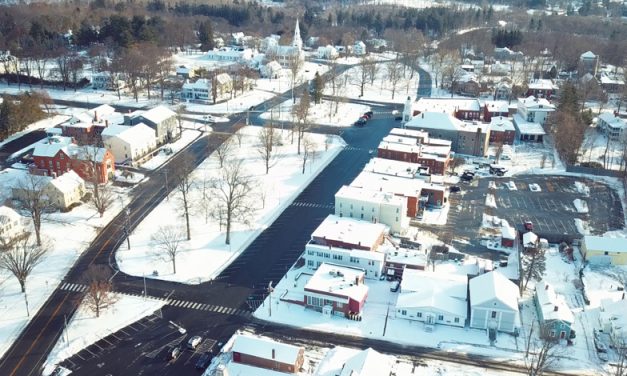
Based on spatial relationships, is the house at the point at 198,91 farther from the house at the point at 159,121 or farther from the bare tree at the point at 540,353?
the bare tree at the point at 540,353

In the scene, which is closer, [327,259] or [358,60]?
[327,259]

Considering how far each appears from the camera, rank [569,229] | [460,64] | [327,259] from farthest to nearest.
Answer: [460,64] < [569,229] < [327,259]

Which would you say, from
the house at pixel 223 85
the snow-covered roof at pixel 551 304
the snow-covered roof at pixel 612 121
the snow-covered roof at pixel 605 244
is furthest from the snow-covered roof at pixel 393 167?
the house at pixel 223 85

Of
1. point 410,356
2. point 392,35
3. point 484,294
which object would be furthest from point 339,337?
point 392,35

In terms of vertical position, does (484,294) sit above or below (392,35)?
below

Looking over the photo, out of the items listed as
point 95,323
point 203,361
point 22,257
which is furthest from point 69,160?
point 203,361

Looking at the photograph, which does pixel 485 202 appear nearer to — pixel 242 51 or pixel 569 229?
pixel 569 229

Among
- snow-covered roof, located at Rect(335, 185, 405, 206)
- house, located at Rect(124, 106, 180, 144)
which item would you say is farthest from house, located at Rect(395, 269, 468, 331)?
house, located at Rect(124, 106, 180, 144)
